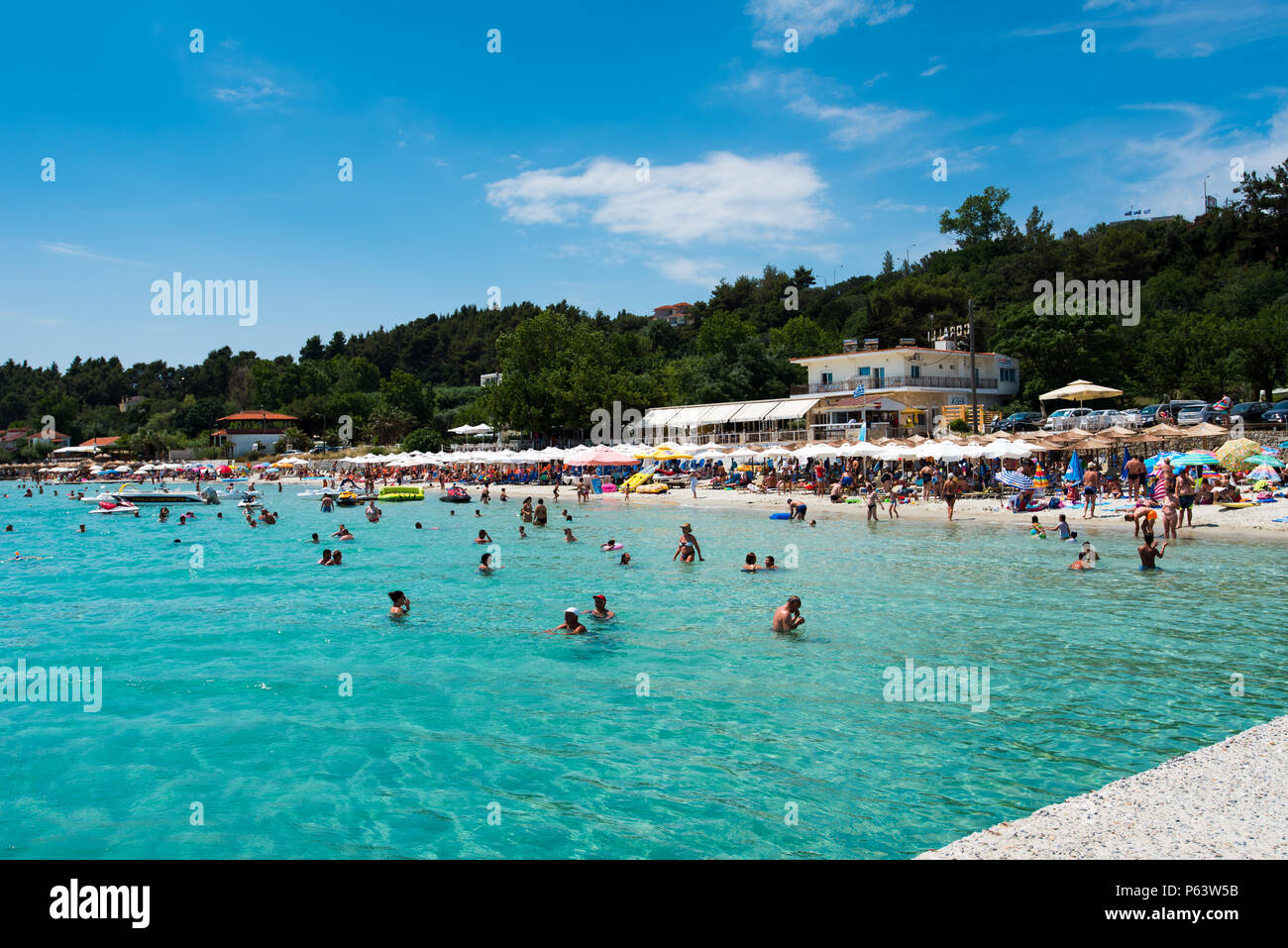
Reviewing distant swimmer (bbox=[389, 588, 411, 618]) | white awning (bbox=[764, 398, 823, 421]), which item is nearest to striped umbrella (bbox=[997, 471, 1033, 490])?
white awning (bbox=[764, 398, 823, 421])

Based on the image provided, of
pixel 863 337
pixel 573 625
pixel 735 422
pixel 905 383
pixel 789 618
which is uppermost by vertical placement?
pixel 863 337

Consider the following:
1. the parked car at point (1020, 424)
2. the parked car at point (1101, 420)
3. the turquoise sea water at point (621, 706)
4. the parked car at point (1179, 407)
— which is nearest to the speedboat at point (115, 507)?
the turquoise sea water at point (621, 706)

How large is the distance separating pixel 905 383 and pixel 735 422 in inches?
412

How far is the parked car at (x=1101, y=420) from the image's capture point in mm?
34938

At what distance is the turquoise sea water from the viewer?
23.3ft

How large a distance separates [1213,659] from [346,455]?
75350mm

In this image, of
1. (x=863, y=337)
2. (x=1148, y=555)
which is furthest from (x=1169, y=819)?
(x=863, y=337)

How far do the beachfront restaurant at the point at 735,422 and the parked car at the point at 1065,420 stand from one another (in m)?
12.8

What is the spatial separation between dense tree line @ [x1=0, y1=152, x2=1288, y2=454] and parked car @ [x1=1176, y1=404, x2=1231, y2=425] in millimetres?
9112

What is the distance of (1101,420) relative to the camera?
35.6 metres

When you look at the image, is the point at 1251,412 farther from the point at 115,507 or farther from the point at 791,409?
the point at 115,507

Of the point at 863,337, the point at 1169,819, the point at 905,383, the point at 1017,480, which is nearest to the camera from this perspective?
the point at 1169,819

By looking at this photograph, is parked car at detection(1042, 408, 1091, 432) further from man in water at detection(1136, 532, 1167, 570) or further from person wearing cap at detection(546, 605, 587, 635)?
person wearing cap at detection(546, 605, 587, 635)
